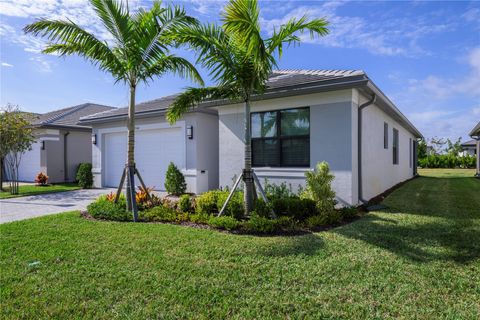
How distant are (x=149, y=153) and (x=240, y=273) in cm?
1031

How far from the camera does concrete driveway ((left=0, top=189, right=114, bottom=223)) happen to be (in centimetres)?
801

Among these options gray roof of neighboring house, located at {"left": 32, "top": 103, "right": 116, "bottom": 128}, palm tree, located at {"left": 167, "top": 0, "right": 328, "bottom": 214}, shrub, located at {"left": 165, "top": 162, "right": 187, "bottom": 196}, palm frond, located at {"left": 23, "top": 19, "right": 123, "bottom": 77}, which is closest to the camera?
palm tree, located at {"left": 167, "top": 0, "right": 328, "bottom": 214}

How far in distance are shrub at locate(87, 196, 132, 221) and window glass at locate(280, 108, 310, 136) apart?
4.92 m

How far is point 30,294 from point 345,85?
7.16m

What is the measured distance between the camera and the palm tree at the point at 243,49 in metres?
5.35

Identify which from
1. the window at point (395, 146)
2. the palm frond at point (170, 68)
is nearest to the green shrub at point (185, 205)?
the palm frond at point (170, 68)

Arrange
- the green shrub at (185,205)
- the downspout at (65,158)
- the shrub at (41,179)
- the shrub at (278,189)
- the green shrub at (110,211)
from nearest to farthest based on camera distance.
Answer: the green shrub at (110,211) → the green shrub at (185,205) → the shrub at (278,189) → the shrub at (41,179) → the downspout at (65,158)

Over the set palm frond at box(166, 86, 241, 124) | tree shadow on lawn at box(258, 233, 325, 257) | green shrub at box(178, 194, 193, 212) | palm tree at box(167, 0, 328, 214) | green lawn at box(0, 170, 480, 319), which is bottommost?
green lawn at box(0, 170, 480, 319)

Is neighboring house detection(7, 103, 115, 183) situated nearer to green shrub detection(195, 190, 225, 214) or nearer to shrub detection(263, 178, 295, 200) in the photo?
green shrub detection(195, 190, 225, 214)

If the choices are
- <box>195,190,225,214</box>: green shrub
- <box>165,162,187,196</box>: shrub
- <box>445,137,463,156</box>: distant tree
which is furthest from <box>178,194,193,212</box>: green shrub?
<box>445,137,463,156</box>: distant tree

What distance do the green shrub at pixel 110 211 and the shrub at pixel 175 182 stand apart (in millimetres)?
3353

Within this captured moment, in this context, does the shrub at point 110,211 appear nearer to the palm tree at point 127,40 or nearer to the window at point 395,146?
the palm tree at point 127,40

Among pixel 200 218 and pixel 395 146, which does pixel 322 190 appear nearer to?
pixel 200 218

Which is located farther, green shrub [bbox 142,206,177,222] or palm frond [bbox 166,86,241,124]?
palm frond [bbox 166,86,241,124]
